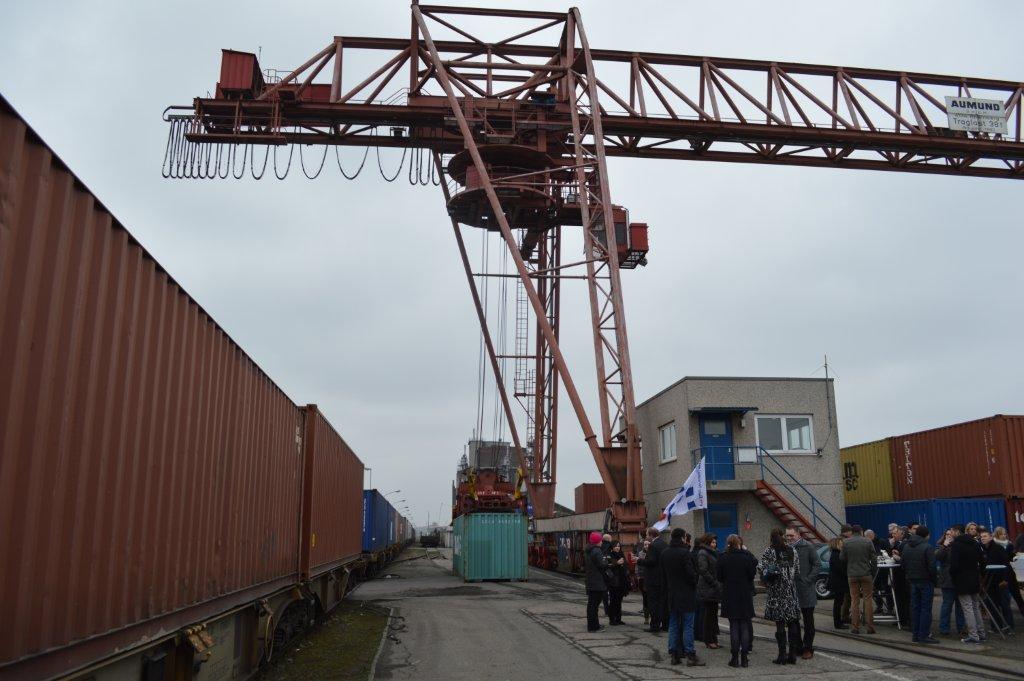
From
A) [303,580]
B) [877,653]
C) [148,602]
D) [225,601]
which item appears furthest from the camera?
[303,580]

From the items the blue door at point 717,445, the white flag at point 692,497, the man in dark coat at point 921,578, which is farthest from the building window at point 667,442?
the man in dark coat at point 921,578

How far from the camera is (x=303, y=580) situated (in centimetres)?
1206

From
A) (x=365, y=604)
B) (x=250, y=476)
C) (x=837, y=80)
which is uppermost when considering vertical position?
(x=837, y=80)

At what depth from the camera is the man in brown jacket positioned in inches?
500

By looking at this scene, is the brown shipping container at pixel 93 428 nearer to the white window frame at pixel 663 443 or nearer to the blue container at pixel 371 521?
the white window frame at pixel 663 443

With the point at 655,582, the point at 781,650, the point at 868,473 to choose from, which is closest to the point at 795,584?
the point at 781,650

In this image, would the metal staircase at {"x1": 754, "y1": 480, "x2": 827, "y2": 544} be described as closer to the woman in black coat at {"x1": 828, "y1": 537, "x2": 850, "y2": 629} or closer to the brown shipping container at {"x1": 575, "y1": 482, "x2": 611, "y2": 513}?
Result: the woman in black coat at {"x1": 828, "y1": 537, "x2": 850, "y2": 629}

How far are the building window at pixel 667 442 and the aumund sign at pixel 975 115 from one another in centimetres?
1346

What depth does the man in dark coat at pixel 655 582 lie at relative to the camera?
1282cm

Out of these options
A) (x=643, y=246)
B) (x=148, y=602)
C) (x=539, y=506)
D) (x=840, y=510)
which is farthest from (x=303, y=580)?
(x=539, y=506)

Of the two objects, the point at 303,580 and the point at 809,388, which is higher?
the point at 809,388

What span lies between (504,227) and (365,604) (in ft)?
34.4

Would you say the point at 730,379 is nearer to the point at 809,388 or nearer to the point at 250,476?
the point at 809,388

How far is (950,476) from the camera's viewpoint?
2167cm
